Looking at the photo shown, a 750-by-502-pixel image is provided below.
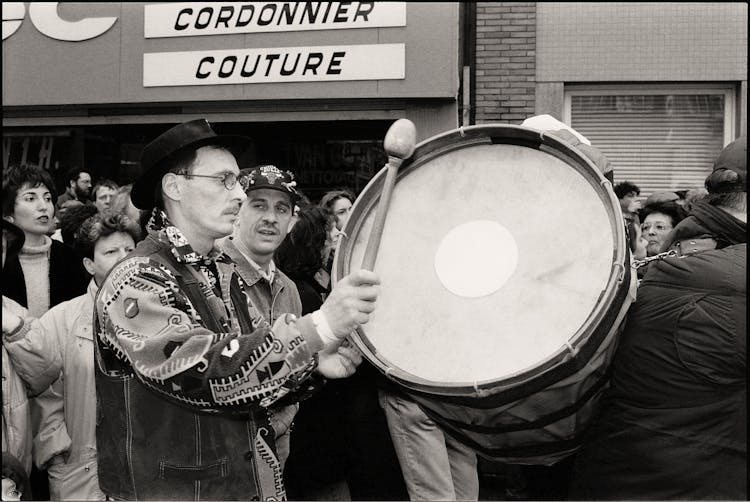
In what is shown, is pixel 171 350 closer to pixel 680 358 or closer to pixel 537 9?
pixel 680 358

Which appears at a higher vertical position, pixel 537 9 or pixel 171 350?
pixel 537 9

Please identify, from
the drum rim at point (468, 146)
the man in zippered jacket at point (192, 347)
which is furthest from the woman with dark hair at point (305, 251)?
the drum rim at point (468, 146)

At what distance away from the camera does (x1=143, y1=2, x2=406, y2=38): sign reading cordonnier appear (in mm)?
8289

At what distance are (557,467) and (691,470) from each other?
2.22 metres

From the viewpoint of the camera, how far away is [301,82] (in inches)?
336

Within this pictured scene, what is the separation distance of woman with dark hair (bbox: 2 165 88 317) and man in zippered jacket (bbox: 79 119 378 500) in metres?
2.08

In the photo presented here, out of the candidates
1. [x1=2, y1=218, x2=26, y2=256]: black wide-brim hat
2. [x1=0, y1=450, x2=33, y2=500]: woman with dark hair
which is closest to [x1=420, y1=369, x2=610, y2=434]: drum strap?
[x1=0, y1=450, x2=33, y2=500]: woman with dark hair

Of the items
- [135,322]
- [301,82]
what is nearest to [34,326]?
[135,322]

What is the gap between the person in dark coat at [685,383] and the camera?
2107mm

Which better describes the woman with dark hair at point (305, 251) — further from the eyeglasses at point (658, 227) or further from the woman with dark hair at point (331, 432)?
the eyeglasses at point (658, 227)

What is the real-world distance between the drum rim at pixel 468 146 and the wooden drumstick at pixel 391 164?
10 cm

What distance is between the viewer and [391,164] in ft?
7.72

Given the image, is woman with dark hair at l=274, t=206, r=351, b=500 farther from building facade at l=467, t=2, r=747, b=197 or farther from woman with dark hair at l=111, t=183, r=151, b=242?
building facade at l=467, t=2, r=747, b=197

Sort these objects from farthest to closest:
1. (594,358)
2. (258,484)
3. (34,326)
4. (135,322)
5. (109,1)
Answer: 1. (109,1)
2. (34,326)
3. (258,484)
4. (135,322)
5. (594,358)
